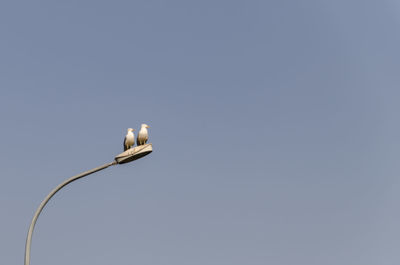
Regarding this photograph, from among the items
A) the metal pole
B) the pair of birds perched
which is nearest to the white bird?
the pair of birds perched

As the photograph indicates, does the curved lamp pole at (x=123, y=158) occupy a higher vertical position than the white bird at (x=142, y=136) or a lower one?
lower

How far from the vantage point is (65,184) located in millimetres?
20375

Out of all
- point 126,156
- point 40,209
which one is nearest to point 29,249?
point 40,209

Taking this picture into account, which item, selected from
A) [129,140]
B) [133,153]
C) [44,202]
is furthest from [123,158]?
[44,202]

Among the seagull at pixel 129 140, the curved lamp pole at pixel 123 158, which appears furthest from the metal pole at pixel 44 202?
the seagull at pixel 129 140

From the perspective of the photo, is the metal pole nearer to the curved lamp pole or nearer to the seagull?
the curved lamp pole

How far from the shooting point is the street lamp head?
67.3 feet

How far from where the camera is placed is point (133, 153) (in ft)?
67.4

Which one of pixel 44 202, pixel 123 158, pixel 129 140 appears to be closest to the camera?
pixel 44 202

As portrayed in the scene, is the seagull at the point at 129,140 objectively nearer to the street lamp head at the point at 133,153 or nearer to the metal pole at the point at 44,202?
the street lamp head at the point at 133,153

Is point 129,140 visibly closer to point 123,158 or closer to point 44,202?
point 123,158

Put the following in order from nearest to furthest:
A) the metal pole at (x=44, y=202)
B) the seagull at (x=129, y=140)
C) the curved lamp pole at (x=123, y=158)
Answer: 1. the metal pole at (x=44, y=202)
2. the curved lamp pole at (x=123, y=158)
3. the seagull at (x=129, y=140)

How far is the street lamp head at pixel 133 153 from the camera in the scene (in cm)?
2050

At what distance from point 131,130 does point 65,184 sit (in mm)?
2195
